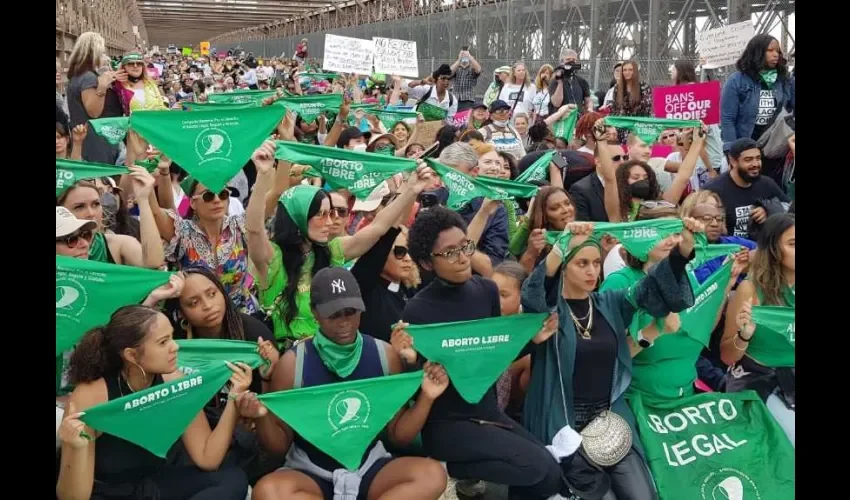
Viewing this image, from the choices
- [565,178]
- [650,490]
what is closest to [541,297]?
[650,490]

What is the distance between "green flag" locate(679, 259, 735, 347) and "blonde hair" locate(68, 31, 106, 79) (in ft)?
18.8

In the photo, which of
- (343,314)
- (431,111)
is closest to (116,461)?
(343,314)

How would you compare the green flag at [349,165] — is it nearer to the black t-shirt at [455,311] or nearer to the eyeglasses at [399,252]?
the eyeglasses at [399,252]

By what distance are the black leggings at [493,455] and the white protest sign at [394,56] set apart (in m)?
8.69

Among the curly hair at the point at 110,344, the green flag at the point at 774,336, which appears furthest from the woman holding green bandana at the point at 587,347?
the curly hair at the point at 110,344

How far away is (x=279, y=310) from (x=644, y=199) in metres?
2.95

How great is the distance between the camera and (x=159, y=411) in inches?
149

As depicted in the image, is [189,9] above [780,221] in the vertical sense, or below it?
above

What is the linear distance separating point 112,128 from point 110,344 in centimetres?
359

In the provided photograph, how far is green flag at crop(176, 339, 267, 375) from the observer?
4047 millimetres

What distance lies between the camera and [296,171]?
20.5 ft

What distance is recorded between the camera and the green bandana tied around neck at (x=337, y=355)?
13.6 feet

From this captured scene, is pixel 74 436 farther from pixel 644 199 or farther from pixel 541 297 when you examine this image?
pixel 644 199
